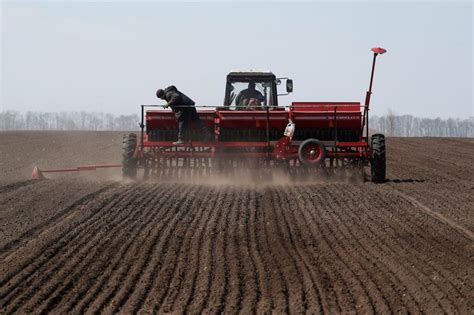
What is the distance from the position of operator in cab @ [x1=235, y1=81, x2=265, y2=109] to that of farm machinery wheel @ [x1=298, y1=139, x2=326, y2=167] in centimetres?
243

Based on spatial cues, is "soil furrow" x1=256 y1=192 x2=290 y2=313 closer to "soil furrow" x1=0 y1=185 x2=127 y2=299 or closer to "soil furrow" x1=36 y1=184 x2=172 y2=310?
"soil furrow" x1=36 y1=184 x2=172 y2=310

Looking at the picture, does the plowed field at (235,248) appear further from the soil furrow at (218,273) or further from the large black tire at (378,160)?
the large black tire at (378,160)

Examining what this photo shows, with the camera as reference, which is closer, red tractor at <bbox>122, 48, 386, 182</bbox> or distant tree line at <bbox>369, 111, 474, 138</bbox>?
red tractor at <bbox>122, 48, 386, 182</bbox>

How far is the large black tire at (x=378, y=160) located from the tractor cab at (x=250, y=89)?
3046 mm

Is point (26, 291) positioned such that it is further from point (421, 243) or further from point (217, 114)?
point (217, 114)

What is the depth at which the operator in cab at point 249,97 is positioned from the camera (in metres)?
19.0

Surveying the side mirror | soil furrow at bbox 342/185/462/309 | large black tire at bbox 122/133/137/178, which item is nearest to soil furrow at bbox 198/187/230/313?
soil furrow at bbox 342/185/462/309

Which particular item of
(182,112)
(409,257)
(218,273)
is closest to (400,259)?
(409,257)

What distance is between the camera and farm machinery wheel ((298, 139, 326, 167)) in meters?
16.9

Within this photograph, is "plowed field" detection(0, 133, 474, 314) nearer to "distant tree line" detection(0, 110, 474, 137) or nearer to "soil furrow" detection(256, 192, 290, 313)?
"soil furrow" detection(256, 192, 290, 313)

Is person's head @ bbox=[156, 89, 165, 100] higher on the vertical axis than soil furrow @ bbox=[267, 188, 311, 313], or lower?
higher

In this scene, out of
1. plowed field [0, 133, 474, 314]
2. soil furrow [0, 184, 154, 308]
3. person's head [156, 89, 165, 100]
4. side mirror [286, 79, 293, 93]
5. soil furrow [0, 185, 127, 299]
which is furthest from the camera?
side mirror [286, 79, 293, 93]

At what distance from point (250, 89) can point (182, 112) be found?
2489mm

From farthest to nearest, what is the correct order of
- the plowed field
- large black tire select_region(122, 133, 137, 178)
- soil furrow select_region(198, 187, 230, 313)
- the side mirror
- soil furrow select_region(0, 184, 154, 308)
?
1. the side mirror
2. large black tire select_region(122, 133, 137, 178)
3. soil furrow select_region(0, 184, 154, 308)
4. the plowed field
5. soil furrow select_region(198, 187, 230, 313)
